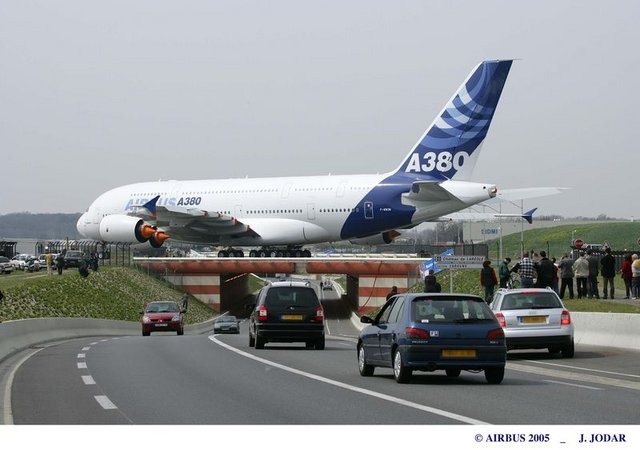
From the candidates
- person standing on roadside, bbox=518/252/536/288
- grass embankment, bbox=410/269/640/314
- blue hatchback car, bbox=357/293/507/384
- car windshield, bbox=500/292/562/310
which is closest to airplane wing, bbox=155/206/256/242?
grass embankment, bbox=410/269/640/314

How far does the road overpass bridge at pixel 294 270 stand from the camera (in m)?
76.2

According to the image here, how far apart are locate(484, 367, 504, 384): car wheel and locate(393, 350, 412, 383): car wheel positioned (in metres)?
1.19

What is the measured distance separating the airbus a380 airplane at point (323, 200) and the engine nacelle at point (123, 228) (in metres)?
0.06

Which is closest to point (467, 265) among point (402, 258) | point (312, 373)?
point (312, 373)

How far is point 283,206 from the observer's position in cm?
7000

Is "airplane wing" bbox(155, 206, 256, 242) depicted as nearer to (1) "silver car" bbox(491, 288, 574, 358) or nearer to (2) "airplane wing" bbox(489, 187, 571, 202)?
(2) "airplane wing" bbox(489, 187, 571, 202)

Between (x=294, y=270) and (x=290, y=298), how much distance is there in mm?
47334

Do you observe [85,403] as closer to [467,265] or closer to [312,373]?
[312,373]

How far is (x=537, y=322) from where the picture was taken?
2552cm

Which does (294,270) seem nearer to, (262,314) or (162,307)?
(162,307)

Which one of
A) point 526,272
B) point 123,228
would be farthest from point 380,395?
point 123,228

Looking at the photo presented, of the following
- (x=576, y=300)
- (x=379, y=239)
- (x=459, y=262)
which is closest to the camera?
(x=576, y=300)

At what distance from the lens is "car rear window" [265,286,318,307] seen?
93.6 ft

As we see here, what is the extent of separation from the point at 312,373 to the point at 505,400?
221 inches
